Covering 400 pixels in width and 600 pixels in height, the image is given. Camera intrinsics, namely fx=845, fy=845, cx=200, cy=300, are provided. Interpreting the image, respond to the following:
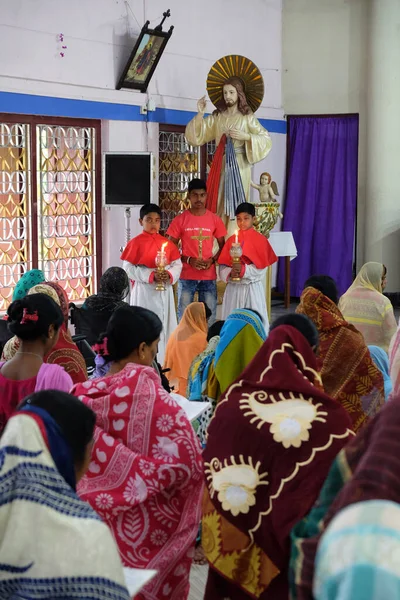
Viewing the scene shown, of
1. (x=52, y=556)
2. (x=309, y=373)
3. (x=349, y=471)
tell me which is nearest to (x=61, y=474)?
(x=52, y=556)

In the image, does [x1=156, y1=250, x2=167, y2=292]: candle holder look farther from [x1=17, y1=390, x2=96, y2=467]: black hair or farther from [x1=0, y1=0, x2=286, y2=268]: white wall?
[x1=17, y1=390, x2=96, y2=467]: black hair

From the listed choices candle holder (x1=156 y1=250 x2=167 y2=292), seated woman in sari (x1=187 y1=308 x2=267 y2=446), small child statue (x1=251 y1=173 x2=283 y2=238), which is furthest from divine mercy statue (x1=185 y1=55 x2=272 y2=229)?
seated woman in sari (x1=187 y1=308 x2=267 y2=446)

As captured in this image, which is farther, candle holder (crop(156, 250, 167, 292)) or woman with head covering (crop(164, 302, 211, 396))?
Result: candle holder (crop(156, 250, 167, 292))

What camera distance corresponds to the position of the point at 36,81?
7133 millimetres

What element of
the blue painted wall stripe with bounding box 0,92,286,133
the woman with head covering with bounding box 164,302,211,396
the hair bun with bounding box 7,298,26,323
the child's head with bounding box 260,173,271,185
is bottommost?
the woman with head covering with bounding box 164,302,211,396

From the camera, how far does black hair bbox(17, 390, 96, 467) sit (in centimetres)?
169

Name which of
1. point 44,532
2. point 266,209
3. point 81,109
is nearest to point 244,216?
point 266,209

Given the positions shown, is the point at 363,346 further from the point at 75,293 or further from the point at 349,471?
the point at 75,293

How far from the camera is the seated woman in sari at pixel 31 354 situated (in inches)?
107

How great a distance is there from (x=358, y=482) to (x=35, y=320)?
1.78 m

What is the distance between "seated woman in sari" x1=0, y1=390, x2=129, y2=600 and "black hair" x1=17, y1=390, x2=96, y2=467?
14 centimetres

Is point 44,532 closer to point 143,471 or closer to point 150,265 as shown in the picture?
point 143,471

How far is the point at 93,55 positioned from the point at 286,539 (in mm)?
6273

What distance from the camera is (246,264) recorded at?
711cm
